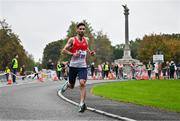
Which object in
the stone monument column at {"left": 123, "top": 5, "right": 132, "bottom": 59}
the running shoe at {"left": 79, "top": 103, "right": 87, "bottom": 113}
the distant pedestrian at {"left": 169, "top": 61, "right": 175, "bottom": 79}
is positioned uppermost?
the stone monument column at {"left": 123, "top": 5, "right": 132, "bottom": 59}

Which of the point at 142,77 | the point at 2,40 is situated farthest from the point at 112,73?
the point at 2,40

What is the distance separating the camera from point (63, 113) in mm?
11500

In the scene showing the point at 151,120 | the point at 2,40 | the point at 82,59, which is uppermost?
the point at 2,40

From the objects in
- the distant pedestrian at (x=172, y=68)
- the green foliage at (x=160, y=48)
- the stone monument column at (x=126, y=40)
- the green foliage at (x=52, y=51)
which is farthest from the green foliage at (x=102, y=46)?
the distant pedestrian at (x=172, y=68)

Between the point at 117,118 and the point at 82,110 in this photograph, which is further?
the point at 82,110

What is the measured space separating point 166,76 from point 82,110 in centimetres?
3924

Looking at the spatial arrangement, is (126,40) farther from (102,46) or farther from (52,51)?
(52,51)

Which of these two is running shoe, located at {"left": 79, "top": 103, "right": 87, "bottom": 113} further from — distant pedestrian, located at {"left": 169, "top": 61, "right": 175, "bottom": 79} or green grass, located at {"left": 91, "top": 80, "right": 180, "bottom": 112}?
distant pedestrian, located at {"left": 169, "top": 61, "right": 175, "bottom": 79}

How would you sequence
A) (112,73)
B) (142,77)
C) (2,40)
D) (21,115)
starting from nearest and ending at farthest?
1. (21,115)
2. (142,77)
3. (112,73)
4. (2,40)

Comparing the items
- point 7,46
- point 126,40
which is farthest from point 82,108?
point 7,46

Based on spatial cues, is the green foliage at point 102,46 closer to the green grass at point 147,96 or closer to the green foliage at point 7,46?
the green foliage at point 7,46

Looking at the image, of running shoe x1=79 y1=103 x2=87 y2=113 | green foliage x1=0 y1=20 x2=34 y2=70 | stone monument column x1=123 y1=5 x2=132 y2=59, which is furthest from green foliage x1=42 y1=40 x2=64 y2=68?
running shoe x1=79 y1=103 x2=87 y2=113

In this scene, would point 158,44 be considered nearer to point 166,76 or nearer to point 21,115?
point 166,76


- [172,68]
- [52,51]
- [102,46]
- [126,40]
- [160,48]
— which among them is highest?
[52,51]
